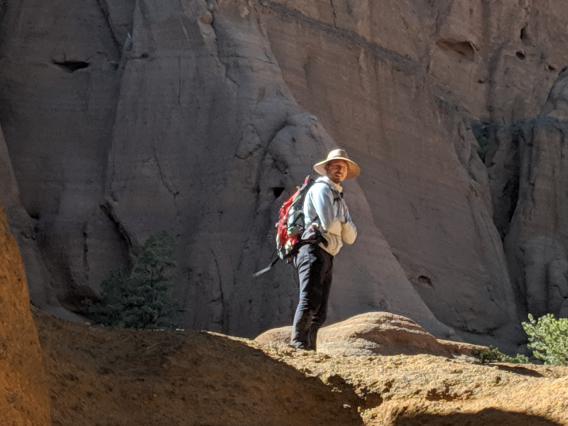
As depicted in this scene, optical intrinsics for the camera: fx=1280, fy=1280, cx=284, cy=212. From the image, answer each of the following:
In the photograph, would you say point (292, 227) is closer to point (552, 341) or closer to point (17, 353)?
point (17, 353)

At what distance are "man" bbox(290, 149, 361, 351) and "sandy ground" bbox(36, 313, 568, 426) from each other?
3.29 feet

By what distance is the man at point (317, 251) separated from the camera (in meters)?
9.77

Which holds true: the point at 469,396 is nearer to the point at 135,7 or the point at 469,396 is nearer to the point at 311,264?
the point at 311,264

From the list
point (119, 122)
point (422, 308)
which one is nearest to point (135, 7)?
point (119, 122)

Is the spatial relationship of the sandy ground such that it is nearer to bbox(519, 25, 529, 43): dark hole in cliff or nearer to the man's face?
the man's face

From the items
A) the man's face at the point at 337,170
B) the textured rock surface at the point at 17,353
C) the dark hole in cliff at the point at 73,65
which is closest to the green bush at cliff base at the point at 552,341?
the man's face at the point at 337,170

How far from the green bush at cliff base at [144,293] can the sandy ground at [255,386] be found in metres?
9.45

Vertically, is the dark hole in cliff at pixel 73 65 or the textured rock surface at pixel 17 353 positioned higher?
the dark hole in cliff at pixel 73 65

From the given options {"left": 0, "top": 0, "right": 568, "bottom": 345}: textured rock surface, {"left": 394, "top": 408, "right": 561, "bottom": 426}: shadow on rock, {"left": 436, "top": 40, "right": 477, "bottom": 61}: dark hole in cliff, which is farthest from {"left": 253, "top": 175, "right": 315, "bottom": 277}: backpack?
{"left": 436, "top": 40, "right": 477, "bottom": 61}: dark hole in cliff

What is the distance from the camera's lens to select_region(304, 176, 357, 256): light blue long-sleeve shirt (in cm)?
976

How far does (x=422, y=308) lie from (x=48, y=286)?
5.89 meters

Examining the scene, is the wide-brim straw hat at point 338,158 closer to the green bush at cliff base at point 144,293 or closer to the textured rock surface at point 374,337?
the textured rock surface at point 374,337

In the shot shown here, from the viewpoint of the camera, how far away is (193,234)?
20.2 metres

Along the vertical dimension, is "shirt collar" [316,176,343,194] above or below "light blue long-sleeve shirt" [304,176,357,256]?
above
